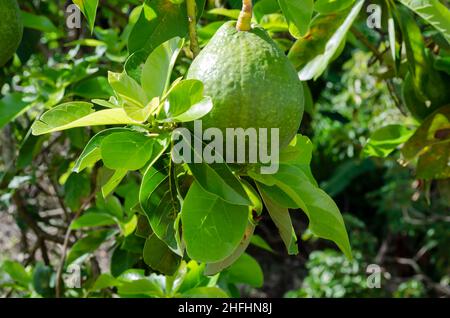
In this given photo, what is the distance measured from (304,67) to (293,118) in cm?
51

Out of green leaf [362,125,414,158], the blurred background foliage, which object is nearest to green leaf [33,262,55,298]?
the blurred background foliage

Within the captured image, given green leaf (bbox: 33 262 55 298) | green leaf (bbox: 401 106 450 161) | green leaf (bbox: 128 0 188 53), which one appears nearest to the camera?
green leaf (bbox: 128 0 188 53)

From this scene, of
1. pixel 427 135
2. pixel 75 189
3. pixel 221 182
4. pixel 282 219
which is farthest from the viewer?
pixel 75 189

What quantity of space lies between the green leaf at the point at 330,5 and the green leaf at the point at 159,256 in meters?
0.42

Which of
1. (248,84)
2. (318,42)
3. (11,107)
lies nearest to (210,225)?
(248,84)

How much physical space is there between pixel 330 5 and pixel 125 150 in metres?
0.51

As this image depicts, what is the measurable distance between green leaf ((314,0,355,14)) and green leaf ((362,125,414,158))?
0.43 metres

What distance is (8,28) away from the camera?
0.98 m

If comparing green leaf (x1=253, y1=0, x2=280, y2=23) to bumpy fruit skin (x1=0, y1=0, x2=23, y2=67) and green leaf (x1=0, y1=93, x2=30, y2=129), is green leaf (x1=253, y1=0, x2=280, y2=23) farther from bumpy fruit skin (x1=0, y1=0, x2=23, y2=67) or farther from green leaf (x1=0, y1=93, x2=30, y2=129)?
green leaf (x1=0, y1=93, x2=30, y2=129)

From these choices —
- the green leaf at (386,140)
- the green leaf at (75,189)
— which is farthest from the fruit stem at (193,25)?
the green leaf at (75,189)

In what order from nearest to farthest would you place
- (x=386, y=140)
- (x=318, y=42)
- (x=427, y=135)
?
(x=318, y=42)
(x=427, y=135)
(x=386, y=140)

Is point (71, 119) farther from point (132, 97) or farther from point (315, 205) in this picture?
point (315, 205)

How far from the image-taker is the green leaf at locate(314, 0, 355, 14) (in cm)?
106
